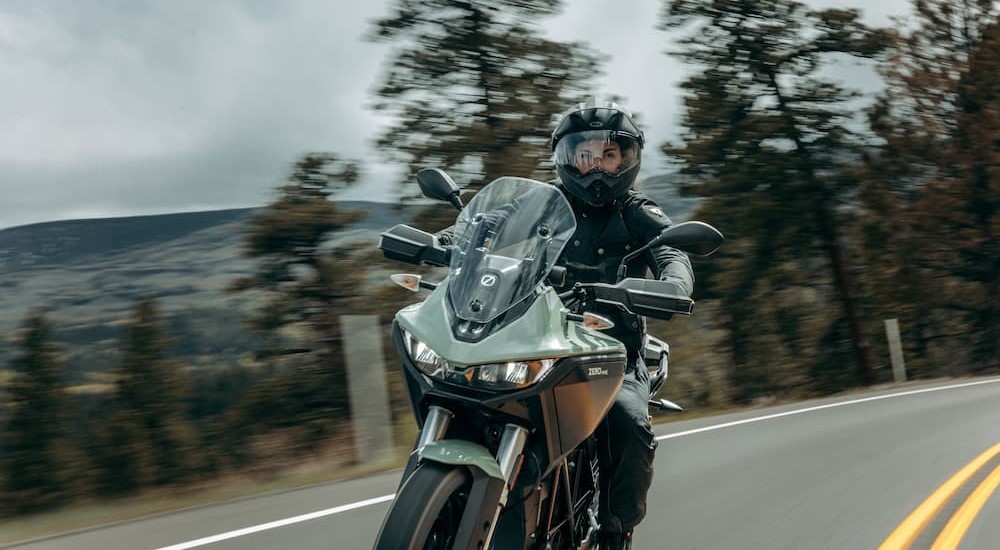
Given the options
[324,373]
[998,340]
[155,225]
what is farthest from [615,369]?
[998,340]

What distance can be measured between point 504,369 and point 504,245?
0.57 metres

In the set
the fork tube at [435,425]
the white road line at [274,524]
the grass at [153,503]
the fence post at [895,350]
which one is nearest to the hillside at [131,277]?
the grass at [153,503]

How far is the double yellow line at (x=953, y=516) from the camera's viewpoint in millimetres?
5336

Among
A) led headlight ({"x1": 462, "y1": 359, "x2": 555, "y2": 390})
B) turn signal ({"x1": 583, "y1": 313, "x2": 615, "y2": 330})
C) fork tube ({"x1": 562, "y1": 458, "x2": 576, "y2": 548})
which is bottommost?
fork tube ({"x1": 562, "y1": 458, "x2": 576, "y2": 548})

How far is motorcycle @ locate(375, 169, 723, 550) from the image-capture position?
3.15 metres

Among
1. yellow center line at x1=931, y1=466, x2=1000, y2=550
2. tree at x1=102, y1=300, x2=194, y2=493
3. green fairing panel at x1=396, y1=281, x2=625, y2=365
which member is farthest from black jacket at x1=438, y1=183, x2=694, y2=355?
tree at x1=102, y1=300, x2=194, y2=493

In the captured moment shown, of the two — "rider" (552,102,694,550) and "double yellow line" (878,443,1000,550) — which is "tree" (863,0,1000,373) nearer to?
"double yellow line" (878,443,1000,550)

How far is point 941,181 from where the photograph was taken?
26266 mm

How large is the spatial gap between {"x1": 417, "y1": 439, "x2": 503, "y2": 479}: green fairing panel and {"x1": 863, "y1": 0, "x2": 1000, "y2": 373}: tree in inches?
946

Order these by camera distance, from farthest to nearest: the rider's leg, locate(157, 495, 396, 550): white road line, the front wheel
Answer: locate(157, 495, 396, 550): white road line, the rider's leg, the front wheel

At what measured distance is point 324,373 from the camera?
11125 mm

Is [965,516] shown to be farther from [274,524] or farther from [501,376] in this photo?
[274,524]

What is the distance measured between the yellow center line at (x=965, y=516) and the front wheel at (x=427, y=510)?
326 cm

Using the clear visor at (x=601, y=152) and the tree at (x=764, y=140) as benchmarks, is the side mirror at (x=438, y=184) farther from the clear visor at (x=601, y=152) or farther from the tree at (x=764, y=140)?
the tree at (x=764, y=140)
